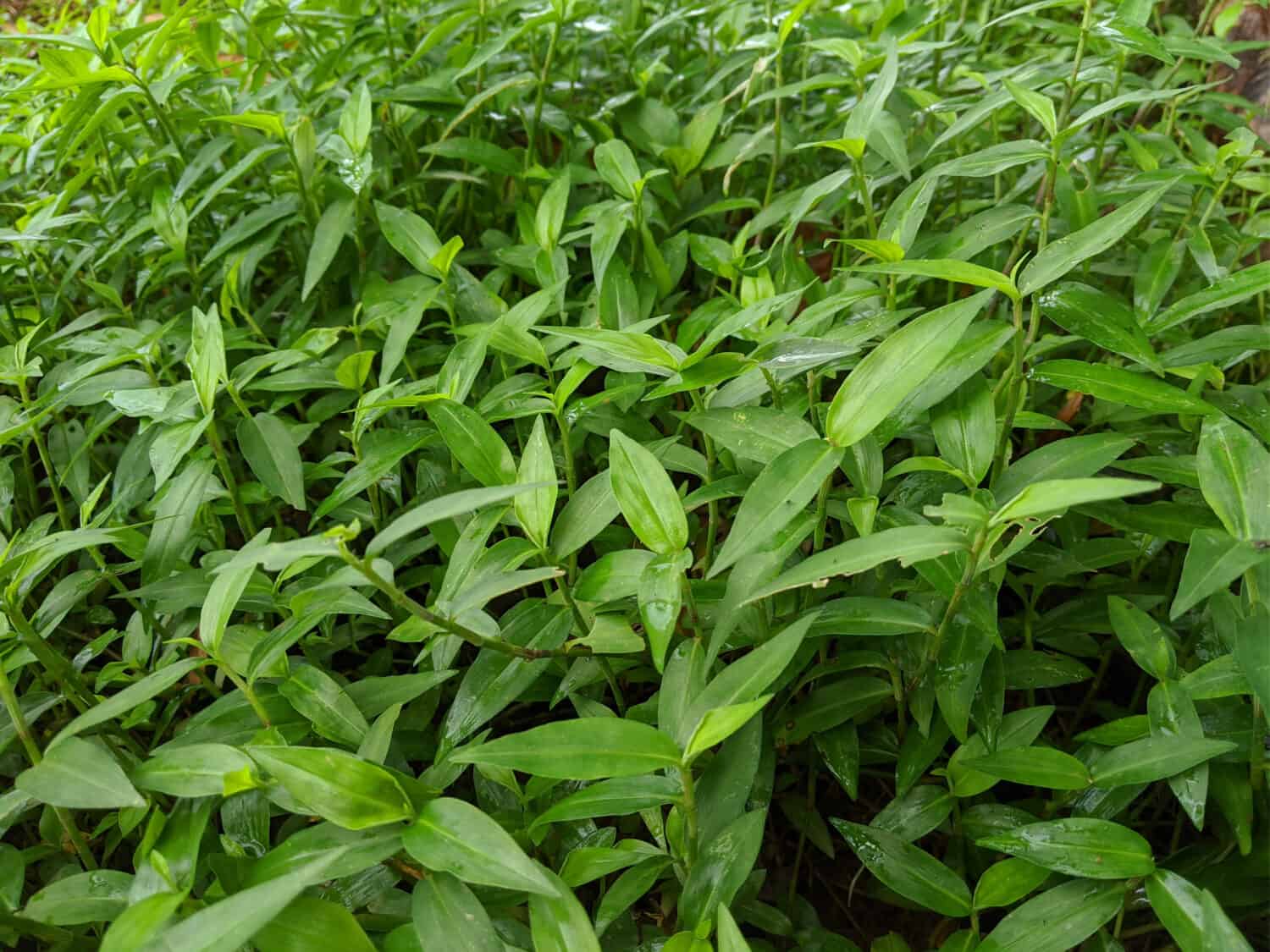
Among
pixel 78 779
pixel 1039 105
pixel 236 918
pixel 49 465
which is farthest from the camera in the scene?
pixel 49 465

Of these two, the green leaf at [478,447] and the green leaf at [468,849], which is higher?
the green leaf at [478,447]

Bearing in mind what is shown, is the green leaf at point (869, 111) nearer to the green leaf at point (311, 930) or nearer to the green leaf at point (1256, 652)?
the green leaf at point (1256, 652)

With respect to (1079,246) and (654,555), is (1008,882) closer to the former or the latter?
(654,555)

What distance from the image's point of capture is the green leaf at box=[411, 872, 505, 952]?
23.3 inches

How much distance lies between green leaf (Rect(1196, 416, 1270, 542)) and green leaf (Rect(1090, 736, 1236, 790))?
0.17 metres

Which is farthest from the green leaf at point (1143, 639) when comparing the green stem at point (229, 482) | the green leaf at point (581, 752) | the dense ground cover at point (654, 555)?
the green stem at point (229, 482)

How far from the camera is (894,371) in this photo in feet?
2.24

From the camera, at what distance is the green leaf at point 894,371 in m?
0.67

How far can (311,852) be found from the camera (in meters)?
0.64

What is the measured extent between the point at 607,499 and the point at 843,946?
1.48 feet

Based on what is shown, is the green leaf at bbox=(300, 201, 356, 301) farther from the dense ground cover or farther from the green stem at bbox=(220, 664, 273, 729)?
the green stem at bbox=(220, 664, 273, 729)

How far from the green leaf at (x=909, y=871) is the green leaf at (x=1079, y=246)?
0.49 m

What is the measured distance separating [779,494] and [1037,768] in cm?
32

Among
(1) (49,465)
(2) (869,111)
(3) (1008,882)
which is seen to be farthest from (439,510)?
(1) (49,465)
